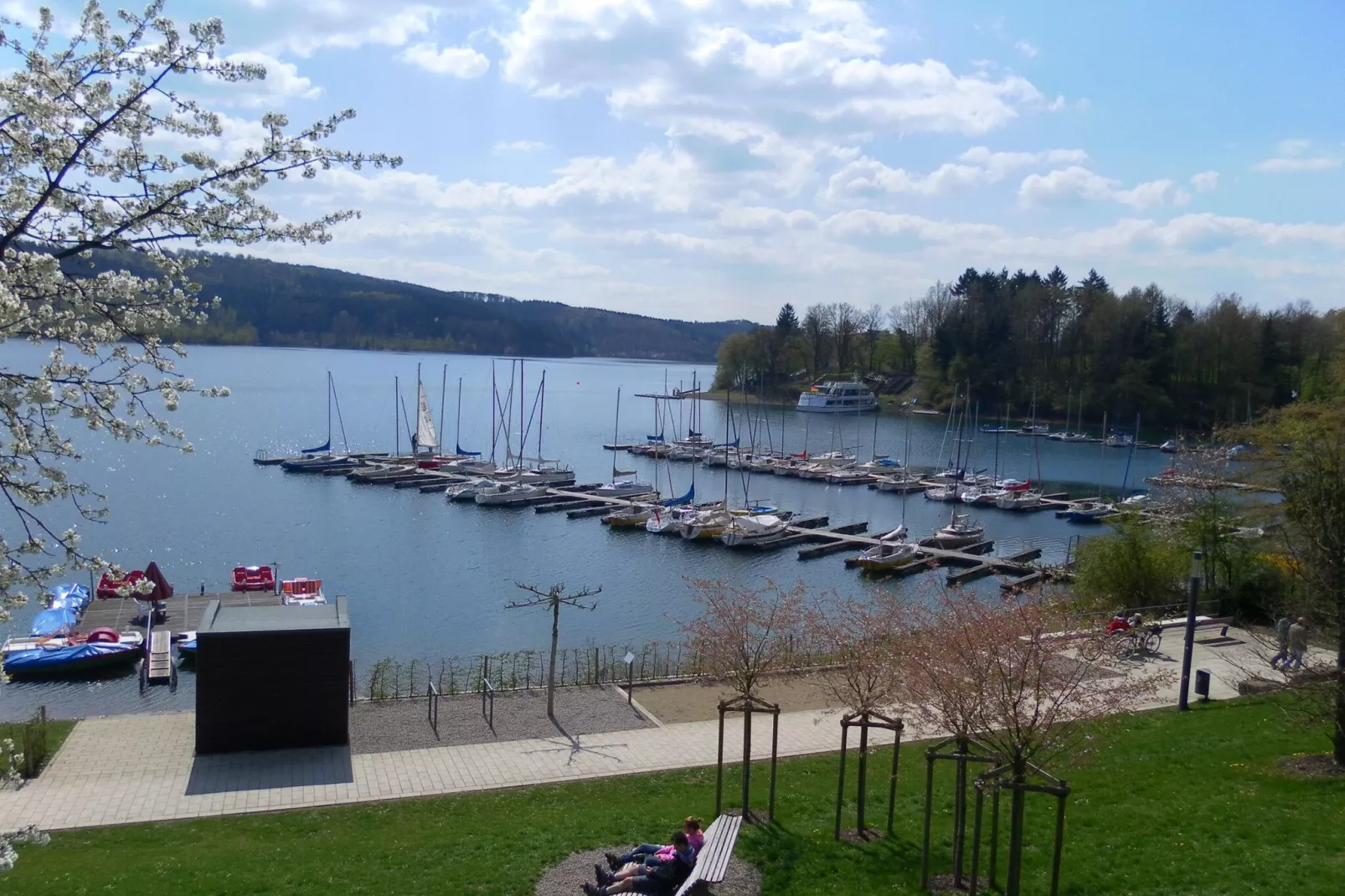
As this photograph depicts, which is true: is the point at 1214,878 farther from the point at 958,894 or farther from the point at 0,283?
the point at 0,283

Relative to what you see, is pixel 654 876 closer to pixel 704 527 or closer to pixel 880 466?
pixel 704 527

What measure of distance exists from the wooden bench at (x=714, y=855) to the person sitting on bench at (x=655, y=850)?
0.47 ft

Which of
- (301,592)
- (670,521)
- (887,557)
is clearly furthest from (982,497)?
(301,592)

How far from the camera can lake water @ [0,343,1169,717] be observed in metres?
32.5

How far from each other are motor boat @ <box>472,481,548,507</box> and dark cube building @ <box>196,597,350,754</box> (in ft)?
129

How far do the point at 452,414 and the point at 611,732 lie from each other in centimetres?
10775

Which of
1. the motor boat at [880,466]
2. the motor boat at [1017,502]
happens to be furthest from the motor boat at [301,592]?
the motor boat at [880,466]

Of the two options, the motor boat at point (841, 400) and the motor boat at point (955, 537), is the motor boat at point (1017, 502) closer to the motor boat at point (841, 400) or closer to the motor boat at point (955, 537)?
the motor boat at point (955, 537)

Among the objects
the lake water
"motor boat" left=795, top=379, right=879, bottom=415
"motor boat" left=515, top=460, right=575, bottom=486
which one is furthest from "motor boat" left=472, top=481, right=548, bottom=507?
"motor boat" left=795, top=379, right=879, bottom=415

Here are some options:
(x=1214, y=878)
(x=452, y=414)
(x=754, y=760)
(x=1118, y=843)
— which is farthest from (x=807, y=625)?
(x=452, y=414)

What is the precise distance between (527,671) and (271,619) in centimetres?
685

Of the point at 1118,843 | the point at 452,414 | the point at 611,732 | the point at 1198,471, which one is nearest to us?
the point at 1118,843

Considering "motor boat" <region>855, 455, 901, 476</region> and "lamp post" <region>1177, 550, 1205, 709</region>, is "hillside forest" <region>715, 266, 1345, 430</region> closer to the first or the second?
"motor boat" <region>855, 455, 901, 476</region>

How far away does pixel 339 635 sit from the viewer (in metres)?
16.1
